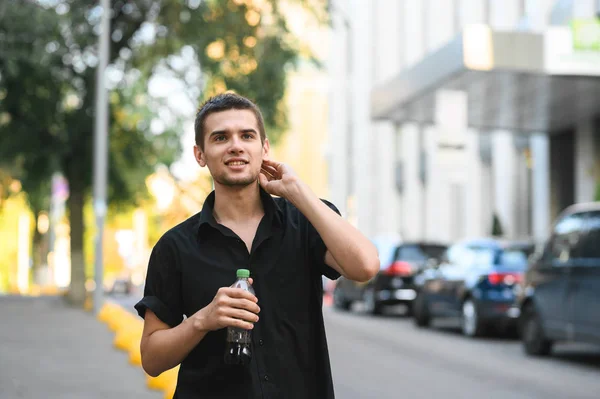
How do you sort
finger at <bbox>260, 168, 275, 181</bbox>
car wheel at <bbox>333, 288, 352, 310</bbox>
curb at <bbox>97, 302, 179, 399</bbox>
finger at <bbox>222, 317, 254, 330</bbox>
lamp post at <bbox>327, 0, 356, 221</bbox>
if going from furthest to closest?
lamp post at <bbox>327, 0, 356, 221</bbox> < car wheel at <bbox>333, 288, 352, 310</bbox> < curb at <bbox>97, 302, 179, 399</bbox> < finger at <bbox>260, 168, 275, 181</bbox> < finger at <bbox>222, 317, 254, 330</bbox>

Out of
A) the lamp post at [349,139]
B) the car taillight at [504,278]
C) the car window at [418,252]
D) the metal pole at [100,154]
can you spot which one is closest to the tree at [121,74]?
the metal pole at [100,154]

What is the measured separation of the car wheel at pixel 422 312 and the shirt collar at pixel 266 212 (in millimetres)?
17568

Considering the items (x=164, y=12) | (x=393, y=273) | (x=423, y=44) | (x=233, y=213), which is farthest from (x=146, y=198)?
(x=233, y=213)

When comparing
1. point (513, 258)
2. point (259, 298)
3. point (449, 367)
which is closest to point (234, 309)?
point (259, 298)

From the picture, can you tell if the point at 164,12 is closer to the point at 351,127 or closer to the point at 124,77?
the point at 124,77

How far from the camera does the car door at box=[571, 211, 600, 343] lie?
1295 centimetres

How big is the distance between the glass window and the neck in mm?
10302

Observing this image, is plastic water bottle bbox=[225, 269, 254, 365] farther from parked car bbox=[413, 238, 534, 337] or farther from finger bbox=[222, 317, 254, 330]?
parked car bbox=[413, 238, 534, 337]

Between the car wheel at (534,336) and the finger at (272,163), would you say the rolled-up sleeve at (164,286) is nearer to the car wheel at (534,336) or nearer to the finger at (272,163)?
the finger at (272,163)

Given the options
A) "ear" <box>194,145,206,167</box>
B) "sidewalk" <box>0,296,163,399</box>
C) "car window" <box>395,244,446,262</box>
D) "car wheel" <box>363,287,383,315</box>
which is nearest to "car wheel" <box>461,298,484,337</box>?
"car window" <box>395,244,446,262</box>

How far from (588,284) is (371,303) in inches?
472

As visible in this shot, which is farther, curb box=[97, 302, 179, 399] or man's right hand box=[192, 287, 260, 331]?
curb box=[97, 302, 179, 399]

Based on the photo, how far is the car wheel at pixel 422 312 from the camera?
20.8m

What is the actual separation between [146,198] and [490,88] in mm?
9686
